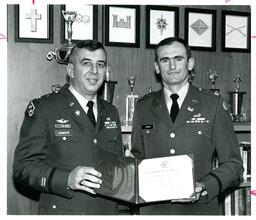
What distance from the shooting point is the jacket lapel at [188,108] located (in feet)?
7.49

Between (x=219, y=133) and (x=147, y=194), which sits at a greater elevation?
(x=219, y=133)

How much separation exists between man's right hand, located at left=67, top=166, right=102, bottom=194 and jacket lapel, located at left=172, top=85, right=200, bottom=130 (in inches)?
22.2

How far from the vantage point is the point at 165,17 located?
10.4ft

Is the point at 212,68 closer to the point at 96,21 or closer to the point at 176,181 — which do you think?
the point at 96,21

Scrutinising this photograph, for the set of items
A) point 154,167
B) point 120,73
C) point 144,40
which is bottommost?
point 154,167

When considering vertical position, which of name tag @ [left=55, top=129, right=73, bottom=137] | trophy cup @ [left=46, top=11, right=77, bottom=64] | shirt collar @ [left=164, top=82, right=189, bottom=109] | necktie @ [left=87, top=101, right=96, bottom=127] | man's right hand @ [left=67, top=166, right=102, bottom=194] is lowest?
man's right hand @ [left=67, top=166, right=102, bottom=194]

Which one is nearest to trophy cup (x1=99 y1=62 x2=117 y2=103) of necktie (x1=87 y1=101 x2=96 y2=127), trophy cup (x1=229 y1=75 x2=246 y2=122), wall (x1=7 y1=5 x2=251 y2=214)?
wall (x1=7 y1=5 x2=251 y2=214)

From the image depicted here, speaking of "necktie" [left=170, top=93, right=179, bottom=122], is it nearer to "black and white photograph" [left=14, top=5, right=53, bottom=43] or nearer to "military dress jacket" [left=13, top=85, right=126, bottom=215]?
"military dress jacket" [left=13, top=85, right=126, bottom=215]

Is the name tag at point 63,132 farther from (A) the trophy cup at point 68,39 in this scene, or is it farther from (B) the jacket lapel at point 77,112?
(A) the trophy cup at point 68,39

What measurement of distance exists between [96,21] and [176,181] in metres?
1.50

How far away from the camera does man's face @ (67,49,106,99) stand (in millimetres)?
2180

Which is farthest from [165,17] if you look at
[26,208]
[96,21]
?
[26,208]

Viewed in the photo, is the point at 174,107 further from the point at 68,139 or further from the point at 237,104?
the point at 237,104

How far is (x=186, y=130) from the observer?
7.47 ft
